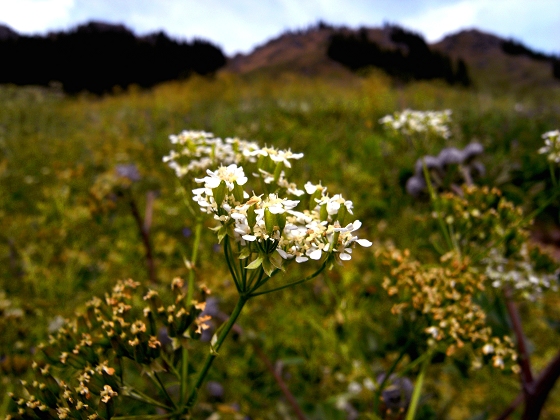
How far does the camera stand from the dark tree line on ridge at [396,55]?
20.6 meters

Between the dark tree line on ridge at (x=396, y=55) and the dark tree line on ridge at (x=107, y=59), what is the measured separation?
7164 millimetres

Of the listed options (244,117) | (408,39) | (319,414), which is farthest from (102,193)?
(408,39)

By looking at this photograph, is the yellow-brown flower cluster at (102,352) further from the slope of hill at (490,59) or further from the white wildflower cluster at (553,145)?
the slope of hill at (490,59)

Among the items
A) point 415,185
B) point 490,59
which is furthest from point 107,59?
point 490,59

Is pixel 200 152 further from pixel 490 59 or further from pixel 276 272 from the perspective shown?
pixel 490 59

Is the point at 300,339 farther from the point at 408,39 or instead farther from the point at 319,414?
the point at 408,39

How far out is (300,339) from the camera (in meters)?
3.79

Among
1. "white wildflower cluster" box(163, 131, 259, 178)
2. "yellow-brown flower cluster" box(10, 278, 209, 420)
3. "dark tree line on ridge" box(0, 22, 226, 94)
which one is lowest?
A: "yellow-brown flower cluster" box(10, 278, 209, 420)

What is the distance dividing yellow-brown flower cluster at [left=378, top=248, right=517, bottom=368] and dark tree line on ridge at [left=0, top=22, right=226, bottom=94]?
4067 millimetres

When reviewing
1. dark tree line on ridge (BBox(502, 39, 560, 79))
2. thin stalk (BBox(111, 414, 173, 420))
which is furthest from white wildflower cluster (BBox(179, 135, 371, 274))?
dark tree line on ridge (BBox(502, 39, 560, 79))

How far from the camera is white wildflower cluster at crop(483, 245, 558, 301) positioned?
1769 millimetres

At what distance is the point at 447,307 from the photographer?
145cm

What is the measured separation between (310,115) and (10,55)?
278 inches

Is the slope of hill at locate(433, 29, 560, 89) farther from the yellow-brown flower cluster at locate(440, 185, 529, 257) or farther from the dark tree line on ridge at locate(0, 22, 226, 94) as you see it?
the yellow-brown flower cluster at locate(440, 185, 529, 257)
